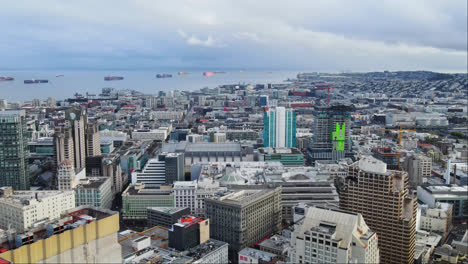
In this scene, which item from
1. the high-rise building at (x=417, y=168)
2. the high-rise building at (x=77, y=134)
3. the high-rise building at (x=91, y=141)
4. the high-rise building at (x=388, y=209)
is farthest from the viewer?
the high-rise building at (x=91, y=141)

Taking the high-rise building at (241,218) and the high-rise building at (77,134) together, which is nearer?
the high-rise building at (241,218)

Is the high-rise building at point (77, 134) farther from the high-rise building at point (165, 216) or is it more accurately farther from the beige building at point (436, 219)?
the beige building at point (436, 219)

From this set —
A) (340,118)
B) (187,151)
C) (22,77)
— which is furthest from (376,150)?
(22,77)

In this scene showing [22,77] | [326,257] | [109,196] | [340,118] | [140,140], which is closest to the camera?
[326,257]

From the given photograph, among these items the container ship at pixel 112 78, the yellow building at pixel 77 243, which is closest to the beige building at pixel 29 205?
the yellow building at pixel 77 243

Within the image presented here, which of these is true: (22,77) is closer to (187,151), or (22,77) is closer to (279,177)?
(279,177)
